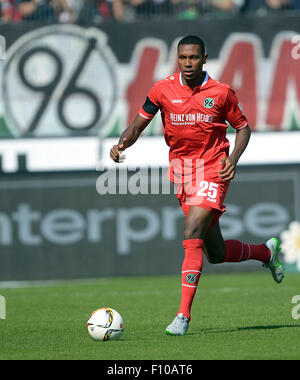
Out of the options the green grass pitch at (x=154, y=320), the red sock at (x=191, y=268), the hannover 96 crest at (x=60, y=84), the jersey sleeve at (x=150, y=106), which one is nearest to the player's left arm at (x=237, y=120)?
the jersey sleeve at (x=150, y=106)

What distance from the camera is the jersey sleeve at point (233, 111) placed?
8.03 metres

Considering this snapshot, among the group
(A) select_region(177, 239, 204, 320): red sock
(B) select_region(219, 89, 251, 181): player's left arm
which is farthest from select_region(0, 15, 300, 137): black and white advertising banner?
(A) select_region(177, 239, 204, 320): red sock

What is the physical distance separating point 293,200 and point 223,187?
841 cm

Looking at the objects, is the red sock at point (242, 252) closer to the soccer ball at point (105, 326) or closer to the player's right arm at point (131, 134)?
the player's right arm at point (131, 134)

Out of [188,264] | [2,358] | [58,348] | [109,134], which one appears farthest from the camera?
[109,134]

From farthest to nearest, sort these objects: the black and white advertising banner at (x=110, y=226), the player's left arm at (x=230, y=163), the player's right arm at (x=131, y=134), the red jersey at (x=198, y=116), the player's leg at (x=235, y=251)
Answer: the black and white advertising banner at (x=110, y=226) < the player's leg at (x=235, y=251) < the player's right arm at (x=131, y=134) < the red jersey at (x=198, y=116) < the player's left arm at (x=230, y=163)

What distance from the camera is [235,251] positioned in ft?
28.0

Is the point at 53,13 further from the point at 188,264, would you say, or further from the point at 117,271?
the point at 188,264

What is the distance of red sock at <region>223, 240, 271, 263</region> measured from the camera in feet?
27.9

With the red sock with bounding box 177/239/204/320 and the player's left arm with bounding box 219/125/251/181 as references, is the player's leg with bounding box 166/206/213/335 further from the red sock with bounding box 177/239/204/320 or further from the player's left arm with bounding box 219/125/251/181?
the player's left arm with bounding box 219/125/251/181

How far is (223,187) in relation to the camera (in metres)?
7.91

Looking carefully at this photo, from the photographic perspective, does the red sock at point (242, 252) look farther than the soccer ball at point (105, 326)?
Yes

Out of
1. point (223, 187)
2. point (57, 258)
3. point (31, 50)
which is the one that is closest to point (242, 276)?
point (57, 258)

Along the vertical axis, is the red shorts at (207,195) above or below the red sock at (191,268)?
above
